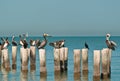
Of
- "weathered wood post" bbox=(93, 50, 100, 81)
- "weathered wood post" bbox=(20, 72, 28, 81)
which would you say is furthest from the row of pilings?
"weathered wood post" bbox=(20, 72, 28, 81)

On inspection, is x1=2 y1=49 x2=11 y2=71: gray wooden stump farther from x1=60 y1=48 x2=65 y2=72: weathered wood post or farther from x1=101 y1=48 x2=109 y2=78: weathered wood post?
x1=101 y1=48 x2=109 y2=78: weathered wood post

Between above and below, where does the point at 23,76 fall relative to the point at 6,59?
below

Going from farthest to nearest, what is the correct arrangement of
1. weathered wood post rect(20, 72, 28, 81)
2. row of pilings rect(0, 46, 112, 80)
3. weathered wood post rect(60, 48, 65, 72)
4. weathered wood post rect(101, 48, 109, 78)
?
weathered wood post rect(60, 48, 65, 72) → weathered wood post rect(20, 72, 28, 81) → weathered wood post rect(101, 48, 109, 78) → row of pilings rect(0, 46, 112, 80)

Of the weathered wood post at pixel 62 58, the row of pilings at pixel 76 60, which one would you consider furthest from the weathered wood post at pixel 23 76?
the weathered wood post at pixel 62 58

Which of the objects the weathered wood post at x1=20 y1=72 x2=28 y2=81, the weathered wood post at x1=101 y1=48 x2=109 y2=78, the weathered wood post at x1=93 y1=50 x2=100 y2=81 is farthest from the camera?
the weathered wood post at x1=20 y1=72 x2=28 y2=81

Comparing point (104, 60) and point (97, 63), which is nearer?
point (97, 63)

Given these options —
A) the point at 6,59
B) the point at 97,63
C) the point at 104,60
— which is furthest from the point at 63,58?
the point at 6,59

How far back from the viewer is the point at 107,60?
102 ft

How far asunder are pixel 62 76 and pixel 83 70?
4.87ft

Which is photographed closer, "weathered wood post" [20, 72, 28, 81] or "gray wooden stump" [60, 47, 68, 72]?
"weathered wood post" [20, 72, 28, 81]

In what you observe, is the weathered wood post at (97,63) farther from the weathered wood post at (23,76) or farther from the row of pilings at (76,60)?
the weathered wood post at (23,76)

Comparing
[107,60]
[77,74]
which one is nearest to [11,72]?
[77,74]

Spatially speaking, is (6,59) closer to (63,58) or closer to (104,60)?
(63,58)

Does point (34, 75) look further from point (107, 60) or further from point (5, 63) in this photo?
point (107, 60)
